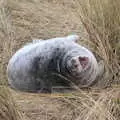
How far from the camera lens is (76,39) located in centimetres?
376

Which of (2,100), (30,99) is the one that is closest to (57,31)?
(30,99)

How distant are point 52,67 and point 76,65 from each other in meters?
0.18

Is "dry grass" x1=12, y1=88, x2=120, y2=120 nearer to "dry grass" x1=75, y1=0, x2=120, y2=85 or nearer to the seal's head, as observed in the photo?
the seal's head

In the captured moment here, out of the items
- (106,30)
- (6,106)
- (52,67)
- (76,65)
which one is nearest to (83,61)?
(76,65)

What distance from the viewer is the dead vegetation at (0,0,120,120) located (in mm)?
2938

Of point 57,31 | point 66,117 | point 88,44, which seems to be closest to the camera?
point 66,117

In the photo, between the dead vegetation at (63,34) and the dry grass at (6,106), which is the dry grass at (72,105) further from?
the dry grass at (6,106)

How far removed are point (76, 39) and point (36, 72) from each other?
20.2 inches

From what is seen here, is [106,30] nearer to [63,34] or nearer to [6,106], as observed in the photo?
[63,34]

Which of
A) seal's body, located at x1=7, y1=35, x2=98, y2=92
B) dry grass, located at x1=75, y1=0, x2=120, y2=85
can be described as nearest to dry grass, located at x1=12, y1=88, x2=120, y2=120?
seal's body, located at x1=7, y1=35, x2=98, y2=92

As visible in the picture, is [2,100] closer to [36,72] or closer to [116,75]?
[36,72]

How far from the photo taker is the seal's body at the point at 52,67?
3355 millimetres

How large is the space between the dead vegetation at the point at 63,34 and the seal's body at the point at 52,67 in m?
0.11

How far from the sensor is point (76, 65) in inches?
130
